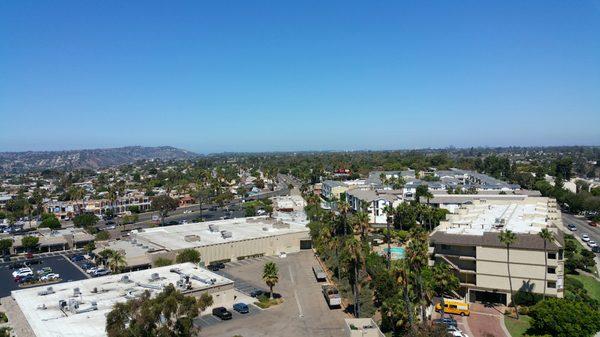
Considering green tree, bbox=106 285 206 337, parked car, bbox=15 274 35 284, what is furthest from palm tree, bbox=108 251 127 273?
green tree, bbox=106 285 206 337

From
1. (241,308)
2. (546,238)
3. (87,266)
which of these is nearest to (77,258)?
(87,266)

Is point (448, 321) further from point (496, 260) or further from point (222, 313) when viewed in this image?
point (222, 313)

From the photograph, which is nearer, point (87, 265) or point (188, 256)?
point (188, 256)

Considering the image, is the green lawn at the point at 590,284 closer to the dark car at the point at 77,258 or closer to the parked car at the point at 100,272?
the parked car at the point at 100,272

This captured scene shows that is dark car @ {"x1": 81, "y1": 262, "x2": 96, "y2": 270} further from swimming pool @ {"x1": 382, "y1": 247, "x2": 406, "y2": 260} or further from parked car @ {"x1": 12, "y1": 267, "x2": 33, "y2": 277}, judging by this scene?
swimming pool @ {"x1": 382, "y1": 247, "x2": 406, "y2": 260}

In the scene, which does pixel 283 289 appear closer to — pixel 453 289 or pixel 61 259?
pixel 453 289

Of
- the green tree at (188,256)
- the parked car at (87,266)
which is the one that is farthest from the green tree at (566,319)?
the parked car at (87,266)
